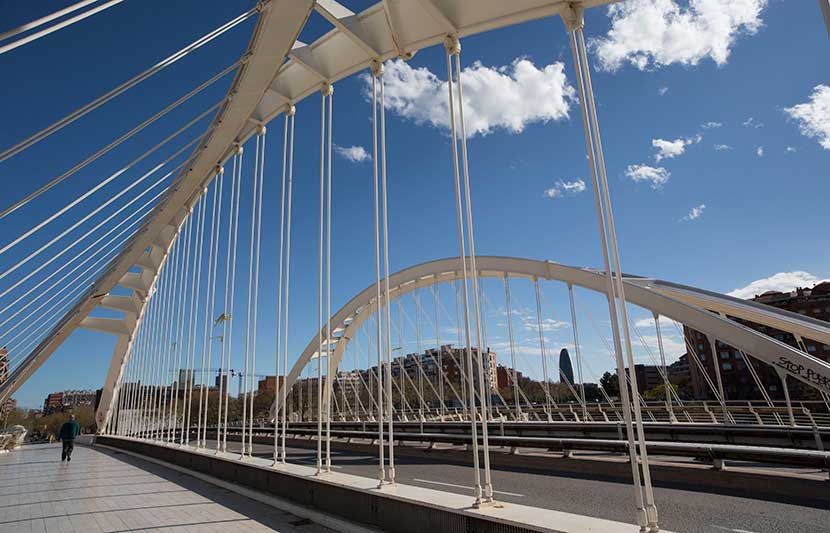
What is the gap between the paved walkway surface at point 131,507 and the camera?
561cm

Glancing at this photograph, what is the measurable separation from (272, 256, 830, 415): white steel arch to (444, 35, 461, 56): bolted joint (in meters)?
6.13

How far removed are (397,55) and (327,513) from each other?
5.99 meters

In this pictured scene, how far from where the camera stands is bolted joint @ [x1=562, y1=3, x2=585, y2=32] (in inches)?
173

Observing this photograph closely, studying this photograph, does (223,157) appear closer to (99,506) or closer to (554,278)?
(99,506)

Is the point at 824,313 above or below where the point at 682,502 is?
above

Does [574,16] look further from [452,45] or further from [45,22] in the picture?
[45,22]

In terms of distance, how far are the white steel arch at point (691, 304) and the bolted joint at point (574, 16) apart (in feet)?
23.1

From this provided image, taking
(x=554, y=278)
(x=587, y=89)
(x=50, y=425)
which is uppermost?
(x=554, y=278)

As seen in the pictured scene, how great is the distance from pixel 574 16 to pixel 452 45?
172 centimetres

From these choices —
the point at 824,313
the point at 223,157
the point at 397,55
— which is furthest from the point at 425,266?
the point at 824,313

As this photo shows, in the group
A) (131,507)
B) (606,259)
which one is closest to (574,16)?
(606,259)

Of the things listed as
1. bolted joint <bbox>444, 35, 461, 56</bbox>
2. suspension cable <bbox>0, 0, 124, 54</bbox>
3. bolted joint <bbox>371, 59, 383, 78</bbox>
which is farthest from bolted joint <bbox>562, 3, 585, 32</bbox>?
suspension cable <bbox>0, 0, 124, 54</bbox>

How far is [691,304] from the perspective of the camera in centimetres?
1780

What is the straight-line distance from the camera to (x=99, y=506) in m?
7.04
